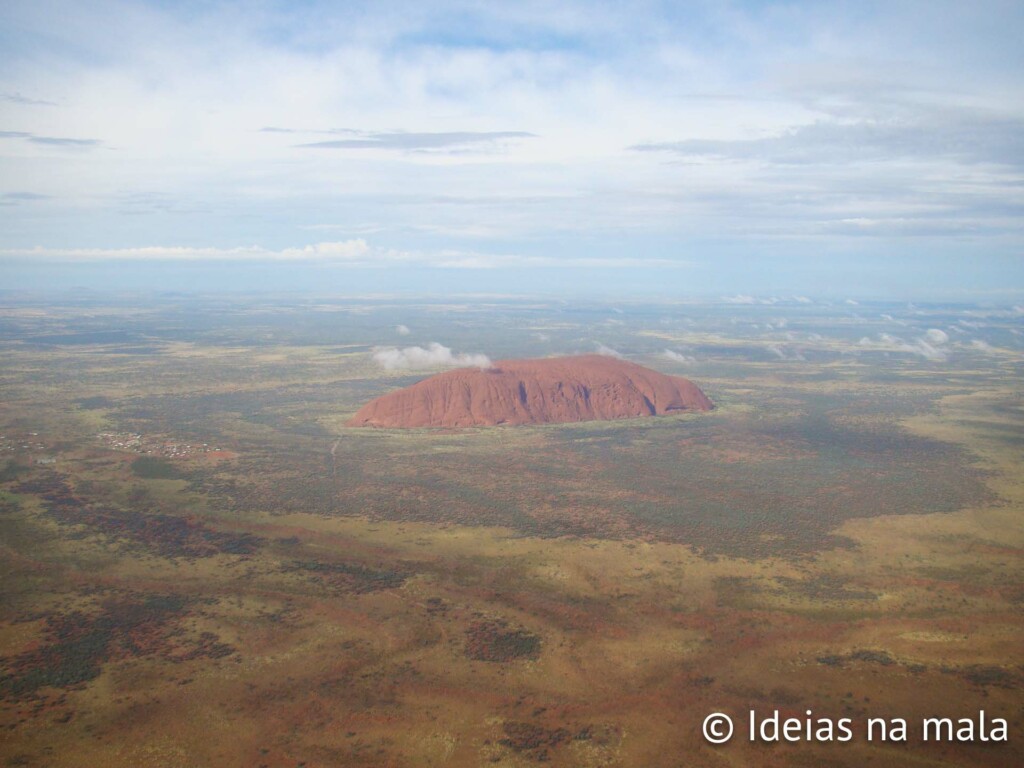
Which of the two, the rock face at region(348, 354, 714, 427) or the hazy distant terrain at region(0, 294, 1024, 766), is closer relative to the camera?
the hazy distant terrain at region(0, 294, 1024, 766)

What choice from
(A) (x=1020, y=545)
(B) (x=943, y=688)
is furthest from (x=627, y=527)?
(A) (x=1020, y=545)

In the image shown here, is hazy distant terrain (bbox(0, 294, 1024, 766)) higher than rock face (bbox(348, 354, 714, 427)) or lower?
lower

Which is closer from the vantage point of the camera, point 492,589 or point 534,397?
point 492,589

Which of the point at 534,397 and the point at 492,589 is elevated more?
the point at 534,397

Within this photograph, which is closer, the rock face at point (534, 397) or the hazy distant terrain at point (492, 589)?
the hazy distant terrain at point (492, 589)

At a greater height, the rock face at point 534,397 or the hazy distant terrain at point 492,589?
the rock face at point 534,397

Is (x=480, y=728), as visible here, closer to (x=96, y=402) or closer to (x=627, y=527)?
(x=627, y=527)
